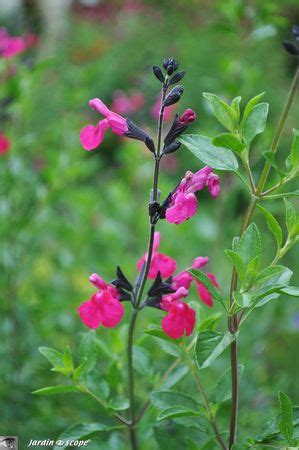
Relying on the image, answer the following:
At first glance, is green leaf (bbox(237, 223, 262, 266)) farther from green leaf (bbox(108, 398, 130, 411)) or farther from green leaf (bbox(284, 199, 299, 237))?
green leaf (bbox(108, 398, 130, 411))

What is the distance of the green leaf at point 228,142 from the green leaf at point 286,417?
372 mm

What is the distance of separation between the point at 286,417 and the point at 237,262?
0.25 metres

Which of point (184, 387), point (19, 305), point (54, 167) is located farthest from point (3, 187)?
point (184, 387)

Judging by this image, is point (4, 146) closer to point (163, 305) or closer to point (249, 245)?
point (163, 305)

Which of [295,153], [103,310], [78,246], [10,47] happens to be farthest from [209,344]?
[78,246]

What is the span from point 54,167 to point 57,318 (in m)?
0.58

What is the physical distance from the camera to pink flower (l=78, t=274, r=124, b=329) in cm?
105

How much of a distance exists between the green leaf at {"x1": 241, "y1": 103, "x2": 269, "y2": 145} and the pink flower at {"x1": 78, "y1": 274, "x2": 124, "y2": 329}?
35 cm

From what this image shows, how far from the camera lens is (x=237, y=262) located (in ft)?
3.01

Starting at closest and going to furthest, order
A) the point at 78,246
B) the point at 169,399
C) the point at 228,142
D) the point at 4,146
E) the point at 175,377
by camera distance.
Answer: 1. the point at 228,142
2. the point at 169,399
3. the point at 175,377
4. the point at 4,146
5. the point at 78,246

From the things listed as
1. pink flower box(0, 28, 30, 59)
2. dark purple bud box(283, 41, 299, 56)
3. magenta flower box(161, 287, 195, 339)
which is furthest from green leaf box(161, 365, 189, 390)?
pink flower box(0, 28, 30, 59)

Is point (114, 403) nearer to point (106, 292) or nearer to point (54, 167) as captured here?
point (106, 292)

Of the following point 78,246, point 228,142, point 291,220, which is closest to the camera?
point 228,142

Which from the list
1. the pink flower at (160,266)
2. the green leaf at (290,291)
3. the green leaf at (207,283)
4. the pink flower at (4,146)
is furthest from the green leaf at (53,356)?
the pink flower at (4,146)
